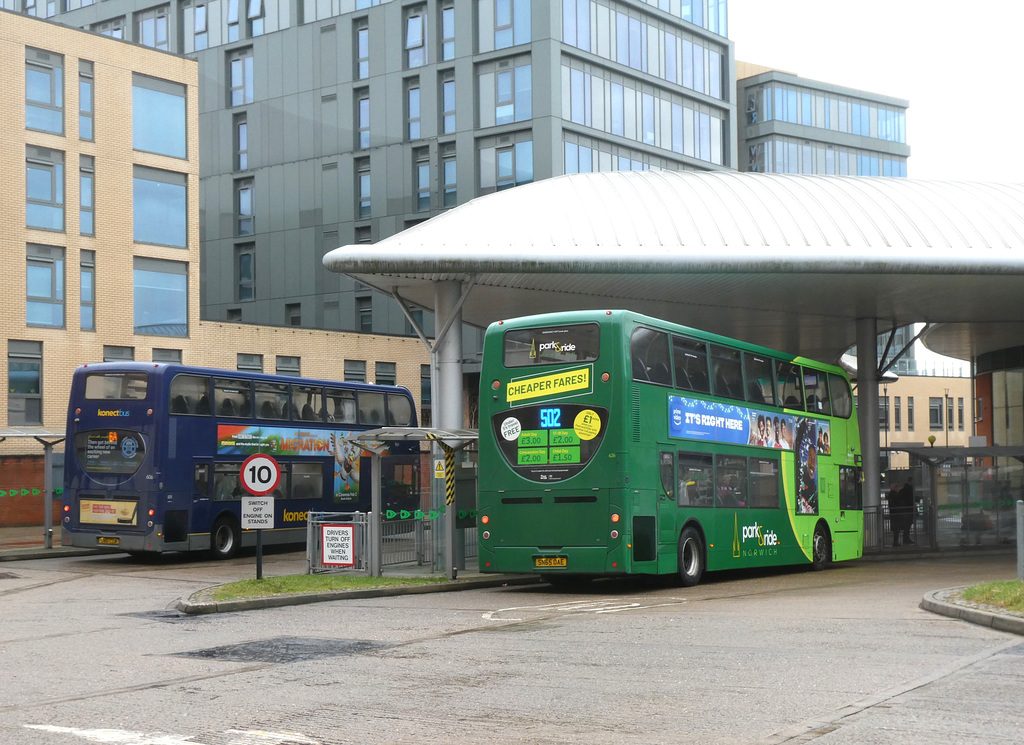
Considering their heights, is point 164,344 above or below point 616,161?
below

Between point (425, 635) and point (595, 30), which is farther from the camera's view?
point (595, 30)

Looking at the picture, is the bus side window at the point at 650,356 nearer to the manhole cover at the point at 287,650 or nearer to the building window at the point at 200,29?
the manhole cover at the point at 287,650

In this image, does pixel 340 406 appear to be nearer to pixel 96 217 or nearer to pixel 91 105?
pixel 96 217

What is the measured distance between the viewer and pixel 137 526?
25078mm

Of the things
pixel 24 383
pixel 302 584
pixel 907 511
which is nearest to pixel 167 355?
pixel 24 383

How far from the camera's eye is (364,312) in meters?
59.4

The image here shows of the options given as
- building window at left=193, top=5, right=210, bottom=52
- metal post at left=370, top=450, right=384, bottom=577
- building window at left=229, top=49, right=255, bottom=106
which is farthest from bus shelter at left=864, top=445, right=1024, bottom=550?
building window at left=193, top=5, right=210, bottom=52

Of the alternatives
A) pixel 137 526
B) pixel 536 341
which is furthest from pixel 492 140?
pixel 536 341

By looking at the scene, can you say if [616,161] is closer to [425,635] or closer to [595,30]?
[595,30]

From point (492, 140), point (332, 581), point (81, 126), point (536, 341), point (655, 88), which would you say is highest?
point (655, 88)

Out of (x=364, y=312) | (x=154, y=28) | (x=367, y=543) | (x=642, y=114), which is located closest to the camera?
(x=367, y=543)

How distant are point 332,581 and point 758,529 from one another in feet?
25.5

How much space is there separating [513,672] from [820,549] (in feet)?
53.0

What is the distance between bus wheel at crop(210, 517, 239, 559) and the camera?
26.7m
